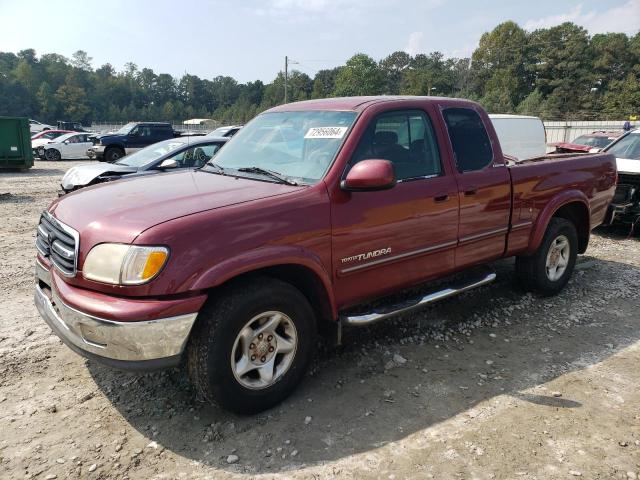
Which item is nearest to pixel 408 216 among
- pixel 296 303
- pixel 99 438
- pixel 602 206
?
pixel 296 303

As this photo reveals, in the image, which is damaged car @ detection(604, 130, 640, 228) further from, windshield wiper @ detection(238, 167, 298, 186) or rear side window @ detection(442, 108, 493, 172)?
windshield wiper @ detection(238, 167, 298, 186)

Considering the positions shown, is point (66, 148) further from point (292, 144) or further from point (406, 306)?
point (406, 306)

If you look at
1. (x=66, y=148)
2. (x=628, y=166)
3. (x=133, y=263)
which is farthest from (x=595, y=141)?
(x=66, y=148)

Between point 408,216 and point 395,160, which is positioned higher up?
point 395,160

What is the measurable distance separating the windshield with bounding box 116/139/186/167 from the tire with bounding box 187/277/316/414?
6830 mm

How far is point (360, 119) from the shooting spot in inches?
142

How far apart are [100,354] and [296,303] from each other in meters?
1.18

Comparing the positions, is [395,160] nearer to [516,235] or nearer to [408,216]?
[408,216]

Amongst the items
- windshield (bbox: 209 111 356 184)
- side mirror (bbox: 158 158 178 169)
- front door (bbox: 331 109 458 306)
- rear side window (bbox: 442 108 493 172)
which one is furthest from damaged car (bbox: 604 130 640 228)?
side mirror (bbox: 158 158 178 169)

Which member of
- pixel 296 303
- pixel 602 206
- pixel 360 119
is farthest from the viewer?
pixel 602 206

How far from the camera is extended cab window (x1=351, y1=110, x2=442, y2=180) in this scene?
361 centimetres

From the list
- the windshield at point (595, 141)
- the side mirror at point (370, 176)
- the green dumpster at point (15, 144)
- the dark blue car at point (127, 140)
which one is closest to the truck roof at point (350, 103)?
the side mirror at point (370, 176)

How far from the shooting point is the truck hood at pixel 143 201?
278 cm

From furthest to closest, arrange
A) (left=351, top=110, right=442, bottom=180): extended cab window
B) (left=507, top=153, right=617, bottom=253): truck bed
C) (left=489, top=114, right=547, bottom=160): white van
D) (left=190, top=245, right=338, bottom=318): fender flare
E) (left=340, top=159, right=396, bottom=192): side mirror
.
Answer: (left=489, top=114, right=547, bottom=160): white van < (left=507, top=153, right=617, bottom=253): truck bed < (left=351, top=110, right=442, bottom=180): extended cab window < (left=340, top=159, right=396, bottom=192): side mirror < (left=190, top=245, right=338, bottom=318): fender flare
